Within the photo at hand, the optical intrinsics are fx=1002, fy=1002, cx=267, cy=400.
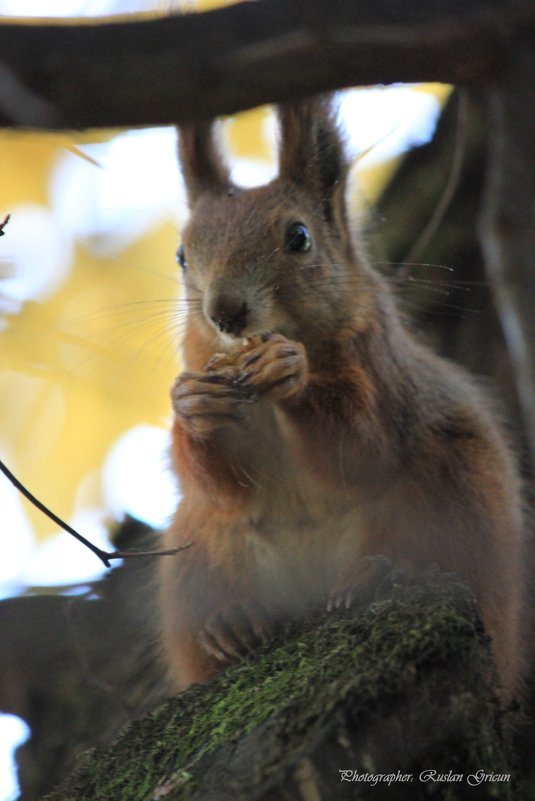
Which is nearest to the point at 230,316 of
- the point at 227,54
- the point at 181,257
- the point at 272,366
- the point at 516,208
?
the point at 272,366

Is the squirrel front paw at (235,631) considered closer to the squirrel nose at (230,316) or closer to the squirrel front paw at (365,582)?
the squirrel front paw at (365,582)

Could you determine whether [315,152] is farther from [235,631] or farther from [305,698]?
[305,698]

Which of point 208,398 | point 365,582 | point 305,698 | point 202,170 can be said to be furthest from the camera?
point 202,170

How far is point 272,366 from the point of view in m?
2.63

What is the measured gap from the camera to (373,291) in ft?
10.5

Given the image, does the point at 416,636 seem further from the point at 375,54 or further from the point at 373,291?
the point at 373,291

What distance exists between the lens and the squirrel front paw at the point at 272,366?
104 inches

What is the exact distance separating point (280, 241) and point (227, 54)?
1.42 metres

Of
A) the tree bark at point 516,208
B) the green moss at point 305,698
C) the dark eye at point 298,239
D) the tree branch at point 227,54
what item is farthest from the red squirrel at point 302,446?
the tree branch at point 227,54

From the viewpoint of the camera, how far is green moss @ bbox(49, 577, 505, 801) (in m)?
1.94

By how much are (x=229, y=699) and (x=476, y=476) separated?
1136 millimetres

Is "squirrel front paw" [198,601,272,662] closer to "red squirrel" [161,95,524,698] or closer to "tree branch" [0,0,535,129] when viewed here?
"red squirrel" [161,95,524,698]

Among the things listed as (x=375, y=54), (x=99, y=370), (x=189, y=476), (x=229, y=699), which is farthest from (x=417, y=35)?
(x=99, y=370)

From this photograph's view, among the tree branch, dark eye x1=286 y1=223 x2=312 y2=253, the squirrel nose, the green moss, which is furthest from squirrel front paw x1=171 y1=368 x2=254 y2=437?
the tree branch
